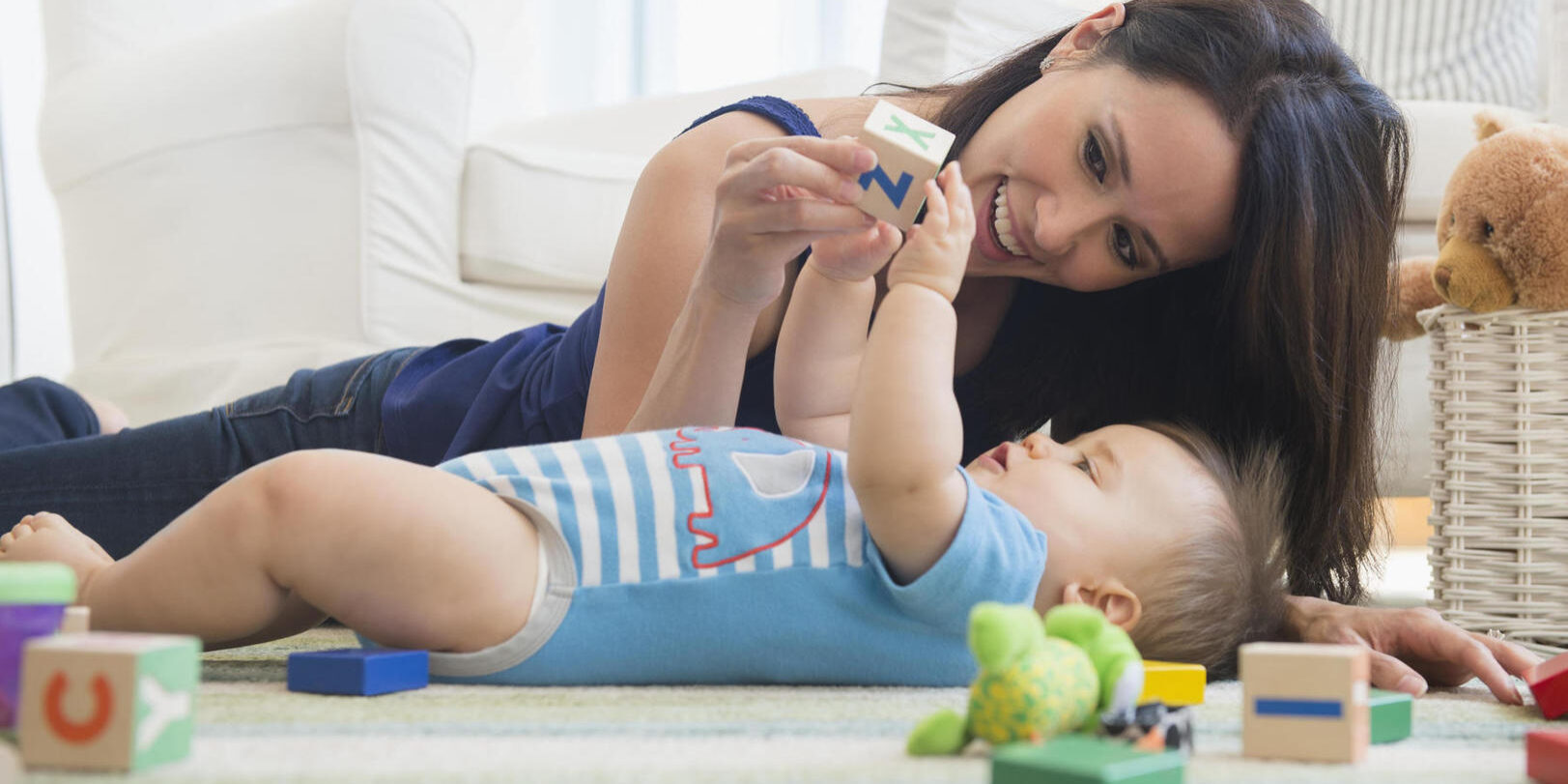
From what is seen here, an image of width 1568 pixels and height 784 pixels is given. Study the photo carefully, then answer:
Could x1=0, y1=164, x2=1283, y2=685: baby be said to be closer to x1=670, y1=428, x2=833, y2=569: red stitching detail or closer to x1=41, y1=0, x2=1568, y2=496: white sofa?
x1=670, y1=428, x2=833, y2=569: red stitching detail

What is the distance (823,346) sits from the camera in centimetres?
101

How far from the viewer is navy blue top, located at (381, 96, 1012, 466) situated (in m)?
1.20

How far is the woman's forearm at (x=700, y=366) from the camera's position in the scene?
0.98 metres

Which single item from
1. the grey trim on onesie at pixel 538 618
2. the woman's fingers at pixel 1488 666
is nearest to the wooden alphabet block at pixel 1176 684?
the woman's fingers at pixel 1488 666

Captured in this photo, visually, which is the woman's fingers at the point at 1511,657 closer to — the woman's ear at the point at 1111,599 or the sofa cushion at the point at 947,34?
the woman's ear at the point at 1111,599

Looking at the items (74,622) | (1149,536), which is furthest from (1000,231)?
(74,622)

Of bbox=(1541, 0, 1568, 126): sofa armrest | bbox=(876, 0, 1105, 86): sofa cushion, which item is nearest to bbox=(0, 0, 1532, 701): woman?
bbox=(876, 0, 1105, 86): sofa cushion

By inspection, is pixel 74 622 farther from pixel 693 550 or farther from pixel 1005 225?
pixel 1005 225

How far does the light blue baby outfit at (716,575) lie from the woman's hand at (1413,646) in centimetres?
31

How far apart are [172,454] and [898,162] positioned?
33.0 inches

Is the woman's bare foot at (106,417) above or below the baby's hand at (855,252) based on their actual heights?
below

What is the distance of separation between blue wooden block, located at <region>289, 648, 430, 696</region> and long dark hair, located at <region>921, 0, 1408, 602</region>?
0.65m

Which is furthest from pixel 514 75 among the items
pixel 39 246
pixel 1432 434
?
pixel 1432 434

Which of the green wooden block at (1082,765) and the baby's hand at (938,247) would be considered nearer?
the green wooden block at (1082,765)
